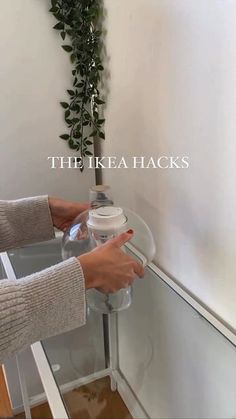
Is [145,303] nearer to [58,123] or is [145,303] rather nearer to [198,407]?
[198,407]

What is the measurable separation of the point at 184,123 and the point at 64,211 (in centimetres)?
35

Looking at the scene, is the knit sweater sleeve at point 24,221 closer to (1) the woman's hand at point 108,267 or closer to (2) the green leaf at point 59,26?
(1) the woman's hand at point 108,267

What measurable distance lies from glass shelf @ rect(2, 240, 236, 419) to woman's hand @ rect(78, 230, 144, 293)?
166 millimetres

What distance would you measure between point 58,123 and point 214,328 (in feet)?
2.16

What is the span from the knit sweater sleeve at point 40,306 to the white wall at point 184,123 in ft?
0.90

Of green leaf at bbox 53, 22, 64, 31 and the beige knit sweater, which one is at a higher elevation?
green leaf at bbox 53, 22, 64, 31

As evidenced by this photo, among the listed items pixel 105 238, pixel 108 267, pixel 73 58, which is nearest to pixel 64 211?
pixel 105 238

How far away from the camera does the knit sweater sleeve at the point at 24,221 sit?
0.79 m

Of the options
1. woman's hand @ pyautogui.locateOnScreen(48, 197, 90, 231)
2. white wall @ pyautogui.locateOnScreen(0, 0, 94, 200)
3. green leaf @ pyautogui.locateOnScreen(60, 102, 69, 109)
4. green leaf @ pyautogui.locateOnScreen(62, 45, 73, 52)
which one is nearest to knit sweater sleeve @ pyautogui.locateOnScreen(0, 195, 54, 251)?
woman's hand @ pyautogui.locateOnScreen(48, 197, 90, 231)

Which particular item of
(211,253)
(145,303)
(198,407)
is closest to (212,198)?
(211,253)

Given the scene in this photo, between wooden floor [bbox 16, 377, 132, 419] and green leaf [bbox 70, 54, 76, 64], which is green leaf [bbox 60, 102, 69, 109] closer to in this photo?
green leaf [bbox 70, 54, 76, 64]

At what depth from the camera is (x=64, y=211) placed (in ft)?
2.71

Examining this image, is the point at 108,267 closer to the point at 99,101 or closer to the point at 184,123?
the point at 184,123

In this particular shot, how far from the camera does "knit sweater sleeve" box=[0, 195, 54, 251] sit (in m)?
0.79
